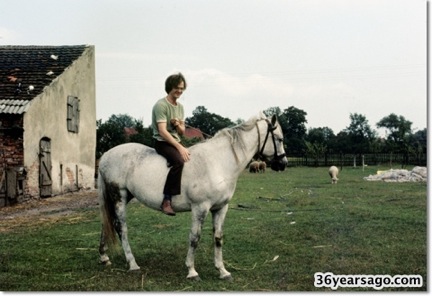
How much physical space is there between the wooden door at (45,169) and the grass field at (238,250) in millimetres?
3703

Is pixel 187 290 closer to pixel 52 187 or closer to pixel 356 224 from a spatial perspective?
pixel 356 224

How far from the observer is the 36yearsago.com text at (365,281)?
16.8ft

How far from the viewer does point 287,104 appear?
6.87m

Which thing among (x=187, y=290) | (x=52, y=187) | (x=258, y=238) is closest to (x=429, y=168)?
(x=258, y=238)

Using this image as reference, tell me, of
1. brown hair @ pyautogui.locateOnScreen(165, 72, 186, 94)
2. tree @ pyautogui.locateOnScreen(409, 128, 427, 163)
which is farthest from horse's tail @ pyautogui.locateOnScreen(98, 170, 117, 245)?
→ tree @ pyautogui.locateOnScreen(409, 128, 427, 163)

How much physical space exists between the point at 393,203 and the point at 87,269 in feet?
27.0

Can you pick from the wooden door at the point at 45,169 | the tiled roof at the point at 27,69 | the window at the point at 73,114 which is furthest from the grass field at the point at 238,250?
the window at the point at 73,114

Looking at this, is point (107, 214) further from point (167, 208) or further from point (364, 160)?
point (364, 160)

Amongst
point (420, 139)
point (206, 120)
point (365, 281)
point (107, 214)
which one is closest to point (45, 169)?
point (107, 214)

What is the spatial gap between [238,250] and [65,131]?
1039 cm

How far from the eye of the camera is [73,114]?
15945mm

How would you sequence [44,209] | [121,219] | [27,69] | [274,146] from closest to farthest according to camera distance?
[274,146]
[121,219]
[44,209]
[27,69]

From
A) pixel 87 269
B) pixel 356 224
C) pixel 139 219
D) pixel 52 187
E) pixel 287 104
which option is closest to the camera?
pixel 87 269

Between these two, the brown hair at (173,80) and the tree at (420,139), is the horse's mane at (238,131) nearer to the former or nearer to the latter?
the brown hair at (173,80)
